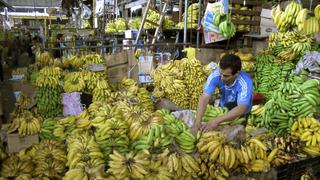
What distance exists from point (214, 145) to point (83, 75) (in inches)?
153

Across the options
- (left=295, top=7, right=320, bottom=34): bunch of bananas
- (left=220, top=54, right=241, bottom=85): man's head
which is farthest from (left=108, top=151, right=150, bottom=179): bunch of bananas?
(left=295, top=7, right=320, bottom=34): bunch of bananas

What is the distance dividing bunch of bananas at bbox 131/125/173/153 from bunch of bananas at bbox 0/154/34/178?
1419 mm

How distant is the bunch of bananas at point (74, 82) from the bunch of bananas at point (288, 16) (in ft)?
13.4

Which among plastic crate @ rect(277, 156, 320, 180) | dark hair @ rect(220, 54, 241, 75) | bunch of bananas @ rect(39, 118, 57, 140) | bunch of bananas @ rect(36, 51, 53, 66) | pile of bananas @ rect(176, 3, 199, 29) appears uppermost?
pile of bananas @ rect(176, 3, 199, 29)

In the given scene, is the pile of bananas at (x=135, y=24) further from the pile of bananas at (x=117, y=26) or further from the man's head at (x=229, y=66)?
the man's head at (x=229, y=66)

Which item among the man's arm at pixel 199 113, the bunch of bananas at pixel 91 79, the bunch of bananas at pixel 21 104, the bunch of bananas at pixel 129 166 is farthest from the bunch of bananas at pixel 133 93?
the bunch of bananas at pixel 129 166

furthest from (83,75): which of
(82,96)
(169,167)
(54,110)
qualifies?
(169,167)

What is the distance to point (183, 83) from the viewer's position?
240 inches

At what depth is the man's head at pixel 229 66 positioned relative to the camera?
340 centimetres

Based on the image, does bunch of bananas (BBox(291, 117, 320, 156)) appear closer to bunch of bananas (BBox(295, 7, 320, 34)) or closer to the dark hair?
the dark hair

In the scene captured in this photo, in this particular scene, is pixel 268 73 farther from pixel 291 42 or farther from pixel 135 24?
pixel 135 24

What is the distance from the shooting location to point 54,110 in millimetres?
5598

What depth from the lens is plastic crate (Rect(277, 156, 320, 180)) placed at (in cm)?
323

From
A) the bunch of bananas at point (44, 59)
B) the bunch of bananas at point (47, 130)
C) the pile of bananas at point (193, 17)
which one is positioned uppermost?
the pile of bananas at point (193, 17)
